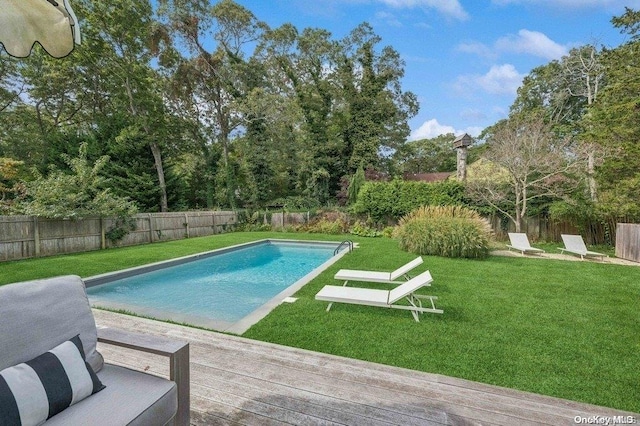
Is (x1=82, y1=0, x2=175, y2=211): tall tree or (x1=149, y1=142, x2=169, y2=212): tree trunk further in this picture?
(x1=149, y1=142, x2=169, y2=212): tree trunk

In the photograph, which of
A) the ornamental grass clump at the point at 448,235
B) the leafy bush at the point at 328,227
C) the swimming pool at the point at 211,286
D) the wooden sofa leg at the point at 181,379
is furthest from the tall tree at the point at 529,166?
the wooden sofa leg at the point at 181,379

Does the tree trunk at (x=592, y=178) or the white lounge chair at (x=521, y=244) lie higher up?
the tree trunk at (x=592, y=178)

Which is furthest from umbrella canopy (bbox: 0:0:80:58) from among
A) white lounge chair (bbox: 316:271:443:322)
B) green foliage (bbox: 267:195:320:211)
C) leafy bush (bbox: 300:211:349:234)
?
green foliage (bbox: 267:195:320:211)

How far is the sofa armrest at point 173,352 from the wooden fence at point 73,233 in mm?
9611

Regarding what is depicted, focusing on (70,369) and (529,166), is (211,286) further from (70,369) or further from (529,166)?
(529,166)

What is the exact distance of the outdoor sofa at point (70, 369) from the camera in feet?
4.28

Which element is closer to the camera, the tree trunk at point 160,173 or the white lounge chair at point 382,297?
the white lounge chair at point 382,297

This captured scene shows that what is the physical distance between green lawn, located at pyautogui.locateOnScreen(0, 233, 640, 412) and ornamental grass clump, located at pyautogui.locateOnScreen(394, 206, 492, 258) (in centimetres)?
173

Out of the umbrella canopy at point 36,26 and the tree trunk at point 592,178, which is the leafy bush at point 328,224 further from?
the umbrella canopy at point 36,26

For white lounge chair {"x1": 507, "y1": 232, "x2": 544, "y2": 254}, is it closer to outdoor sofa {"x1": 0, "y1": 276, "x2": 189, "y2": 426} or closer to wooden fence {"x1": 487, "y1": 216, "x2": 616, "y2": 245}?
wooden fence {"x1": 487, "y1": 216, "x2": 616, "y2": 245}

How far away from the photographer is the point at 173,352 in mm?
1618

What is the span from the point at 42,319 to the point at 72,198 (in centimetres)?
983

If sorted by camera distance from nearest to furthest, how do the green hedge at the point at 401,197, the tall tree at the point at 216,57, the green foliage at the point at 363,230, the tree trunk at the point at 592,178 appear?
the tree trunk at the point at 592,178 < the green hedge at the point at 401,197 < the green foliage at the point at 363,230 < the tall tree at the point at 216,57

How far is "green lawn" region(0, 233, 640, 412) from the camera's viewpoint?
2629mm
